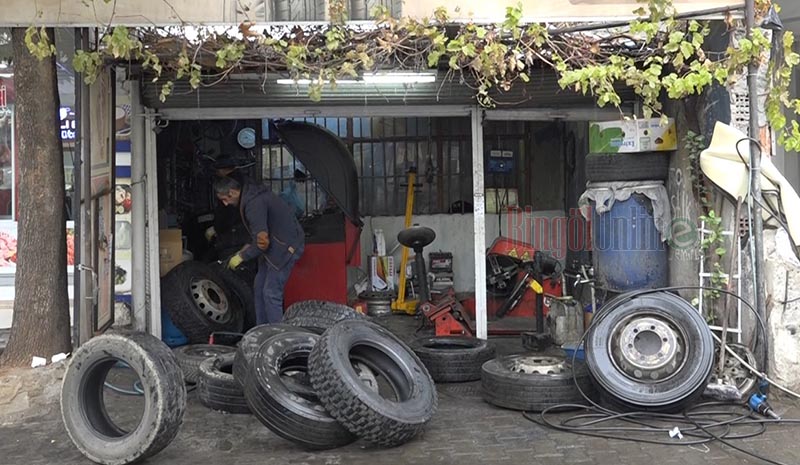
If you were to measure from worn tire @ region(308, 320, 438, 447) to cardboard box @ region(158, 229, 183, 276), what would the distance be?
379 cm

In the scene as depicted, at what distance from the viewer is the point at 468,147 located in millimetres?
10914

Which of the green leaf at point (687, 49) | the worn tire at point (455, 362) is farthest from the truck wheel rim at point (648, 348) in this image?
the green leaf at point (687, 49)

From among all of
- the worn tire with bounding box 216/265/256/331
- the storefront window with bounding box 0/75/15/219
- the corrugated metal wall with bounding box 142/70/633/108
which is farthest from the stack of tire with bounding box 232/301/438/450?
the storefront window with bounding box 0/75/15/219

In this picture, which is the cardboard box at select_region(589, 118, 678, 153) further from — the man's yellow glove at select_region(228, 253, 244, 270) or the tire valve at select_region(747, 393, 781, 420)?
the man's yellow glove at select_region(228, 253, 244, 270)

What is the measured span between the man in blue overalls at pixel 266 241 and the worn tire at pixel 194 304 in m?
0.43

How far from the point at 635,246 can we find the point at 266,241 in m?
3.70

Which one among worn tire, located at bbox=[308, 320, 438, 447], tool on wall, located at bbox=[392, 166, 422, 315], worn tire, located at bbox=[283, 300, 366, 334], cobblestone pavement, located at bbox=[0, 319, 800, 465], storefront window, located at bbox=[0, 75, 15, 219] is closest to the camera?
worn tire, located at bbox=[308, 320, 438, 447]

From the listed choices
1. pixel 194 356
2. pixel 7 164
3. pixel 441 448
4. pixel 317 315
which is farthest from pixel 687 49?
pixel 7 164

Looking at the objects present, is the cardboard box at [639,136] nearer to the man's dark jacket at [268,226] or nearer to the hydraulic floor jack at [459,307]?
the hydraulic floor jack at [459,307]

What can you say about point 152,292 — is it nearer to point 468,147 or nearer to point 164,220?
point 164,220

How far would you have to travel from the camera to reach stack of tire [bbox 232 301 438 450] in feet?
14.3

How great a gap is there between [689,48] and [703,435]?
9.32ft

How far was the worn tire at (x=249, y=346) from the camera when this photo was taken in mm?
4738

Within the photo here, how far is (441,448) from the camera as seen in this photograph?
4.68 m
